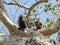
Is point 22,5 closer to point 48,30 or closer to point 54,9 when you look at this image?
point 54,9

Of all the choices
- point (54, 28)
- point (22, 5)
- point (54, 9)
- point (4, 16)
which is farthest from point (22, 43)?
point (54, 9)

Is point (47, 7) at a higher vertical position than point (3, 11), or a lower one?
lower

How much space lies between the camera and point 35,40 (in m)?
1.86

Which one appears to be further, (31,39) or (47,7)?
(47,7)

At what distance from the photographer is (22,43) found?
184cm

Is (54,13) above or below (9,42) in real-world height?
below

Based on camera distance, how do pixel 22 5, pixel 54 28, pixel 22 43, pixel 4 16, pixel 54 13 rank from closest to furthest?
1. pixel 22 43
2. pixel 54 28
3. pixel 4 16
4. pixel 22 5
5. pixel 54 13

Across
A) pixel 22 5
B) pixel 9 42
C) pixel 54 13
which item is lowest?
pixel 54 13

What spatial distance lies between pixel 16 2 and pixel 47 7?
1.07 metres

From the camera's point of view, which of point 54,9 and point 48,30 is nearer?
point 48,30

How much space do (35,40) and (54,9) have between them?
4264 millimetres

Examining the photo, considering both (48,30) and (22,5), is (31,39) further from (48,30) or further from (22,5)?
(22,5)

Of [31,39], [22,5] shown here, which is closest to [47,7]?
[22,5]

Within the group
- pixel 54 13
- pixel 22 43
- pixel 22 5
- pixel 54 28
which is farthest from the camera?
pixel 54 13
